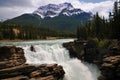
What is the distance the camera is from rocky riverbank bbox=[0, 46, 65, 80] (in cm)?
5413

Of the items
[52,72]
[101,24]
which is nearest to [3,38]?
[101,24]

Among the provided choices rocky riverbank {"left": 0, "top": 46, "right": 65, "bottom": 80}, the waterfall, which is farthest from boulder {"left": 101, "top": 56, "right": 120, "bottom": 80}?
rocky riverbank {"left": 0, "top": 46, "right": 65, "bottom": 80}

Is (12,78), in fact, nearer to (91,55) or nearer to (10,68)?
(10,68)

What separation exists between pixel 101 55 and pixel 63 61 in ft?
51.4

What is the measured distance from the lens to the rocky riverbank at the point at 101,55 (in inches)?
2254

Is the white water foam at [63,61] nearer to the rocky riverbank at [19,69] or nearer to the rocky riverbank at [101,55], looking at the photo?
the rocky riverbank at [101,55]

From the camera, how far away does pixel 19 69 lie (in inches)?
2184

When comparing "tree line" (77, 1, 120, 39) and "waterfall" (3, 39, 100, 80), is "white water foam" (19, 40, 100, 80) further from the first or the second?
"tree line" (77, 1, 120, 39)

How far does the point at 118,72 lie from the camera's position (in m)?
55.9

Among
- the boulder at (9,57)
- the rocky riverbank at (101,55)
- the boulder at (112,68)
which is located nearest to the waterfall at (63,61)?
the rocky riverbank at (101,55)

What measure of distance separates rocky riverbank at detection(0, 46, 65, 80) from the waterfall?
223 inches

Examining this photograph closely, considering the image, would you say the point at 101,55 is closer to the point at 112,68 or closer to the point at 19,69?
the point at 112,68

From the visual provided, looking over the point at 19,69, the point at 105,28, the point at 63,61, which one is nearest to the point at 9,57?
the point at 19,69

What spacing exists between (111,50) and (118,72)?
10.2 metres
